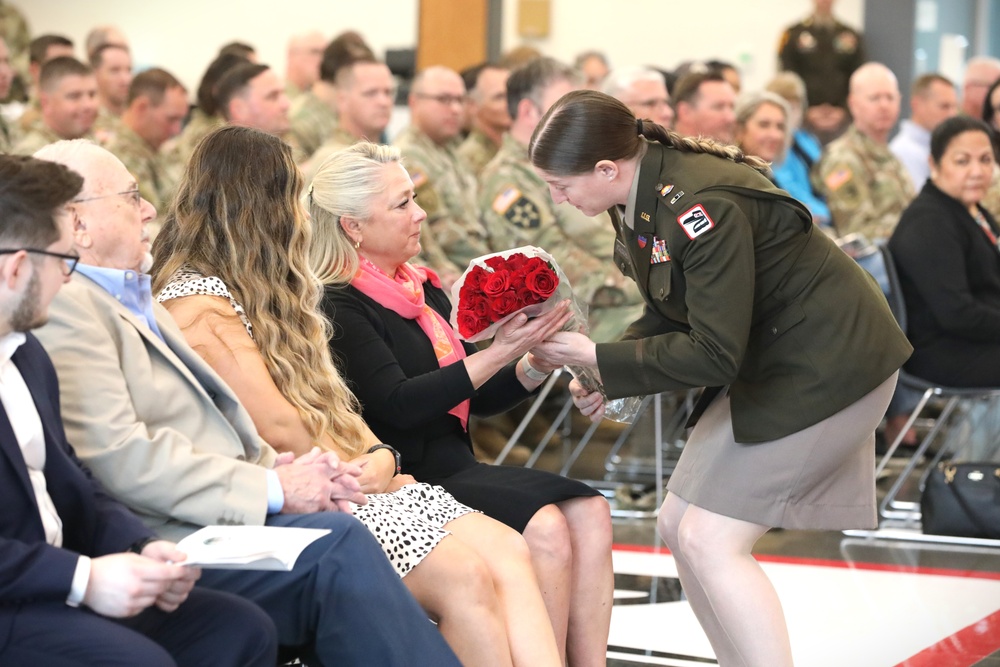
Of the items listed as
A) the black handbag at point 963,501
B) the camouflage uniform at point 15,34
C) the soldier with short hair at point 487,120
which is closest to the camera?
the black handbag at point 963,501

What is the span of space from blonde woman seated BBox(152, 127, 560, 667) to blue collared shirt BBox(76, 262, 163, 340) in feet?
0.73

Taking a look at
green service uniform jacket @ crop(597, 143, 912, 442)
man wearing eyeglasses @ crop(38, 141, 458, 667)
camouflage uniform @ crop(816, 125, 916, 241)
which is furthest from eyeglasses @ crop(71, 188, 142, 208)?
camouflage uniform @ crop(816, 125, 916, 241)

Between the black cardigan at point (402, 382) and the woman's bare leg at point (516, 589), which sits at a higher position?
the black cardigan at point (402, 382)

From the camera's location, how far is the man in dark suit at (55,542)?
1853 mm

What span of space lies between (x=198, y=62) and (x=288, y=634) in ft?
32.7

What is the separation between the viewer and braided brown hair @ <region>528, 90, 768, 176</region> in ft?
8.68

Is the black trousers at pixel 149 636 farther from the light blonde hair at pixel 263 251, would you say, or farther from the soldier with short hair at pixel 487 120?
the soldier with short hair at pixel 487 120

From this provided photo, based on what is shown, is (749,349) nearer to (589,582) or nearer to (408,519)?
(589,582)

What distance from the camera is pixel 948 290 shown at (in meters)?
4.77

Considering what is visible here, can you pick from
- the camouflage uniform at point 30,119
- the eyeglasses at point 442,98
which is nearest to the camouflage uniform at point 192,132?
the camouflage uniform at point 30,119

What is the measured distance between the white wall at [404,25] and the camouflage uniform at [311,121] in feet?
12.6

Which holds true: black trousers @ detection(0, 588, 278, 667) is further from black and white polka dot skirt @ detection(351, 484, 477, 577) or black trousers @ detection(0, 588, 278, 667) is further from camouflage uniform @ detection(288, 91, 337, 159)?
camouflage uniform @ detection(288, 91, 337, 159)

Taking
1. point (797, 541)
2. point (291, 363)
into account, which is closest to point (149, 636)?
point (291, 363)

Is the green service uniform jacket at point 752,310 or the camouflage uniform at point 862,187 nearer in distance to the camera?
the green service uniform jacket at point 752,310
